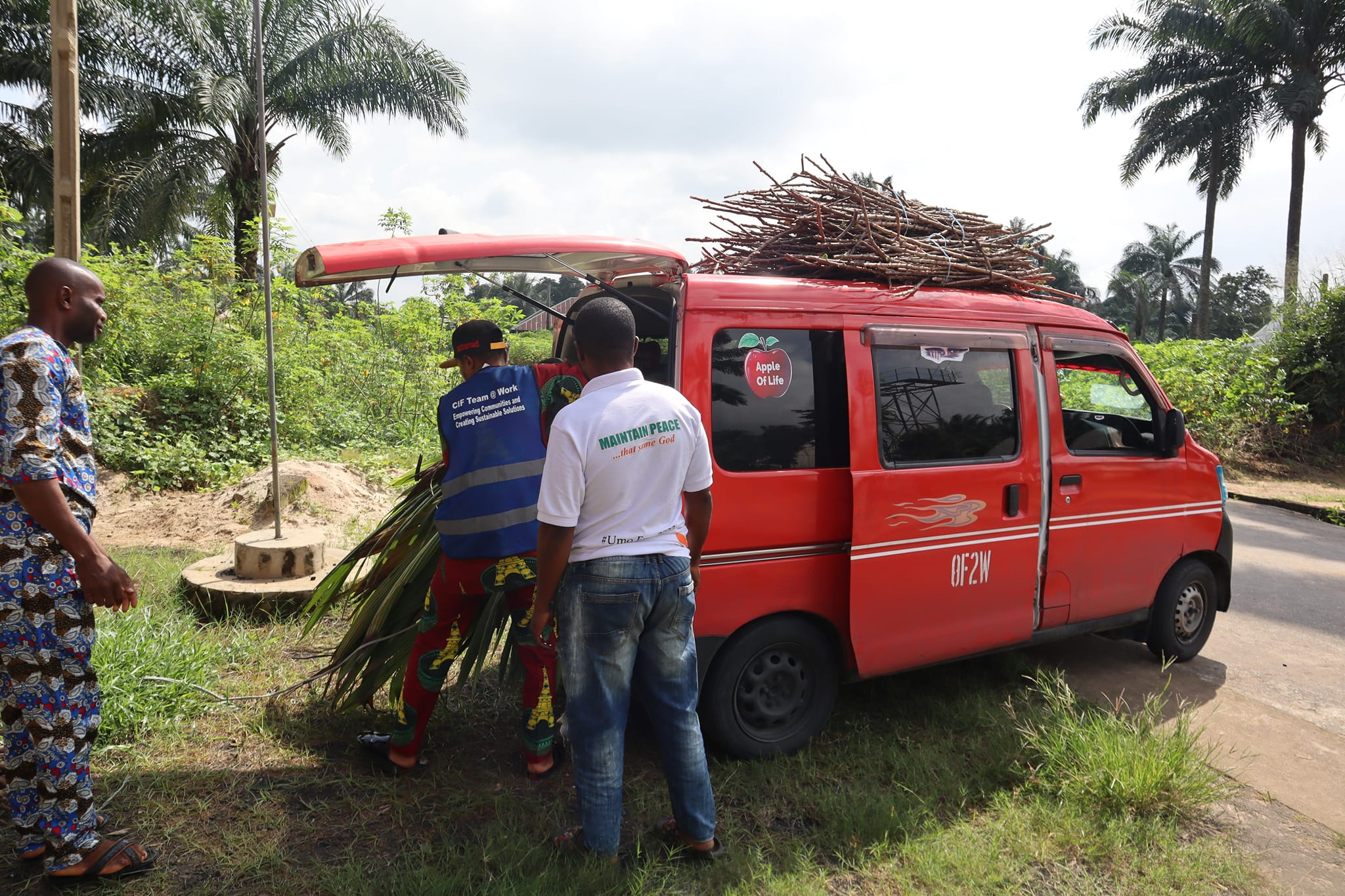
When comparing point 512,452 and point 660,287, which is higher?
point 660,287

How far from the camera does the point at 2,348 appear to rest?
7.79 feet

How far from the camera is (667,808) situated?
10.4ft

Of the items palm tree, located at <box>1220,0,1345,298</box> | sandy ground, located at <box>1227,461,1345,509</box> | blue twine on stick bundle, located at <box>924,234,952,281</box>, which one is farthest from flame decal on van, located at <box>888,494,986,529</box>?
palm tree, located at <box>1220,0,1345,298</box>

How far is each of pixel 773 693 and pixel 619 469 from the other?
4.82ft

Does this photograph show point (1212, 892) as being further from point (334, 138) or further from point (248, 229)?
point (334, 138)

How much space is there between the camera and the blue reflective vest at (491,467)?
313cm

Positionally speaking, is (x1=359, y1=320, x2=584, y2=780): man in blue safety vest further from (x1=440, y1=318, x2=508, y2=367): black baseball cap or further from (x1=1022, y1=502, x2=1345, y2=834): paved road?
(x1=1022, y1=502, x2=1345, y2=834): paved road

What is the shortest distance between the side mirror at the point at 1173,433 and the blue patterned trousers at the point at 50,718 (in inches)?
197

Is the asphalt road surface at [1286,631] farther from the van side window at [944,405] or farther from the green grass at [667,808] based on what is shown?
the van side window at [944,405]

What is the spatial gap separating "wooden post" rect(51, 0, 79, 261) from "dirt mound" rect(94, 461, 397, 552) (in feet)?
10.7

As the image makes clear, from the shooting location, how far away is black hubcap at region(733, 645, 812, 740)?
3.43 m

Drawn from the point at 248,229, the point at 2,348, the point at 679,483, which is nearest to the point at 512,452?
the point at 679,483

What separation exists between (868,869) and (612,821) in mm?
931

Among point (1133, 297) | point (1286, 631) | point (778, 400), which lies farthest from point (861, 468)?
point (1133, 297)
